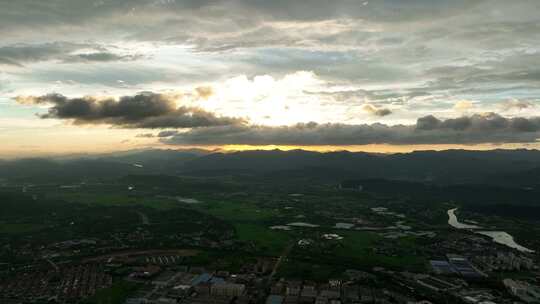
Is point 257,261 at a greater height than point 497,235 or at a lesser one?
greater

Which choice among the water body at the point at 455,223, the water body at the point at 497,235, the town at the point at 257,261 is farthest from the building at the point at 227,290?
the water body at the point at 455,223

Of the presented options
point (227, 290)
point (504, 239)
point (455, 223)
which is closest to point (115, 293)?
point (227, 290)

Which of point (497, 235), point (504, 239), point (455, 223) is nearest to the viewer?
point (504, 239)

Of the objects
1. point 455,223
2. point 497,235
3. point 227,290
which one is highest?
point 227,290

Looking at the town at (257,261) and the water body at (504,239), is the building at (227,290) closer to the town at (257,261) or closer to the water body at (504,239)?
the town at (257,261)

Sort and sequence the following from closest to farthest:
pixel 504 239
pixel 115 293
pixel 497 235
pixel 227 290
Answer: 1. pixel 115 293
2. pixel 227 290
3. pixel 504 239
4. pixel 497 235

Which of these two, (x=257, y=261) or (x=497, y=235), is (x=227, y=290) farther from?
(x=497, y=235)

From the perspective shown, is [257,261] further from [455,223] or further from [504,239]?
[455,223]

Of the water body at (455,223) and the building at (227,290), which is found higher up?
the building at (227,290)

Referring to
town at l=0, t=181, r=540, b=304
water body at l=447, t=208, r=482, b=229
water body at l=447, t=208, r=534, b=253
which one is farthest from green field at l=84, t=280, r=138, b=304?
water body at l=447, t=208, r=482, b=229

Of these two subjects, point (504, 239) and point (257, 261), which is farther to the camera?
point (504, 239)

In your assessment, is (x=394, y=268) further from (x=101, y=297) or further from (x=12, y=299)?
(x=12, y=299)
